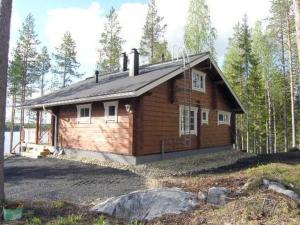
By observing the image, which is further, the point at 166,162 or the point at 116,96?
the point at 166,162

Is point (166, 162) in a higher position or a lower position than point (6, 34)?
lower

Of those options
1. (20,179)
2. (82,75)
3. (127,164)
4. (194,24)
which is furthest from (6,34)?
(82,75)

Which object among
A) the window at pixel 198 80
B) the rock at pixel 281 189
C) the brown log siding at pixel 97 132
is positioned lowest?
the rock at pixel 281 189

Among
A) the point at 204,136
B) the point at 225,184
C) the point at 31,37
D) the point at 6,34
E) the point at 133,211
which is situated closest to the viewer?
the point at 133,211

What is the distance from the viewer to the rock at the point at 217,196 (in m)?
6.03

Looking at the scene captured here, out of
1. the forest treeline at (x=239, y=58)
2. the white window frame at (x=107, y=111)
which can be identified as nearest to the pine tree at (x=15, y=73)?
the forest treeline at (x=239, y=58)

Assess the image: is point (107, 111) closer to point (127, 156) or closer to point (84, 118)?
point (84, 118)

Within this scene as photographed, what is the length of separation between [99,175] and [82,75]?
29086mm

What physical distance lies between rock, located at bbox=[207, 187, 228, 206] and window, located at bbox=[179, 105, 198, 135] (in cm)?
898

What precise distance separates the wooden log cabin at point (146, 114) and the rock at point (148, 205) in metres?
6.17

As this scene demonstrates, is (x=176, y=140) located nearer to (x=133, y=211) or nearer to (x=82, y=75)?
(x=133, y=211)

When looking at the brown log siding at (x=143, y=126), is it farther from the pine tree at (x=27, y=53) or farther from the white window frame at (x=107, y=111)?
the pine tree at (x=27, y=53)

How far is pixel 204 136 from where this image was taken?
17.8 m

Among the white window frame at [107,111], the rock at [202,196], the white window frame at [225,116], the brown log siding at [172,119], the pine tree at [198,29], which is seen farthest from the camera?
the pine tree at [198,29]
